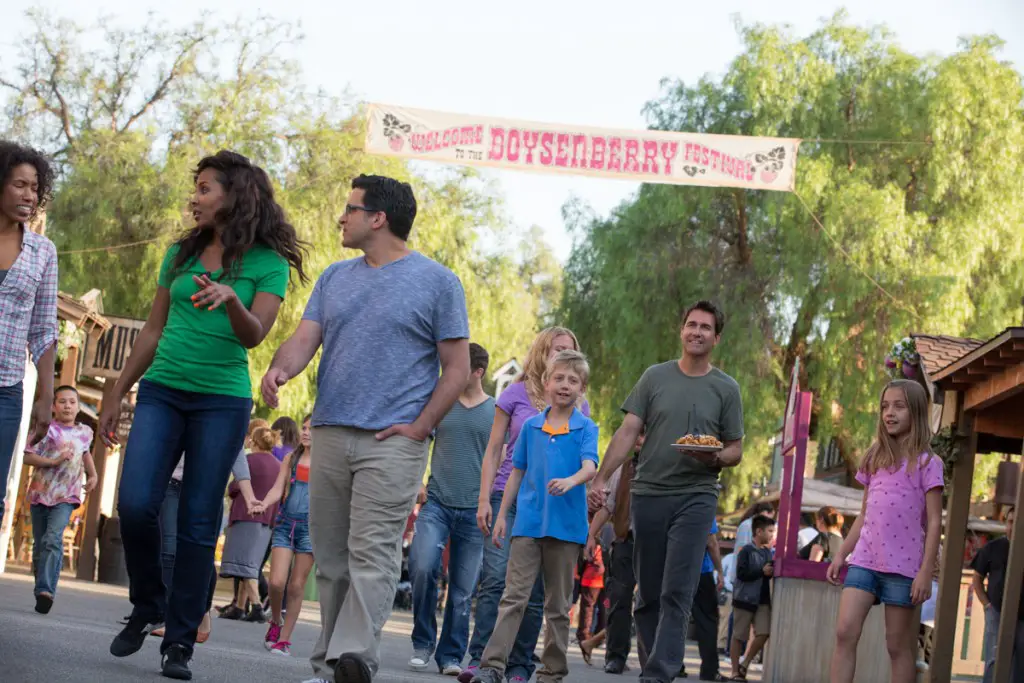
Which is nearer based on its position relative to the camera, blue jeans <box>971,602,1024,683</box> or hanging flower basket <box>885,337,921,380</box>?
blue jeans <box>971,602,1024,683</box>

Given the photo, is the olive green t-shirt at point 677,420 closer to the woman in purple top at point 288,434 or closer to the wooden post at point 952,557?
the wooden post at point 952,557

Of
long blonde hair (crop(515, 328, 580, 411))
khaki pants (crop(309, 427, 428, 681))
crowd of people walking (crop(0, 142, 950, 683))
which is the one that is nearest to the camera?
khaki pants (crop(309, 427, 428, 681))

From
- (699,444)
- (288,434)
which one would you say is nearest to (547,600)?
(699,444)

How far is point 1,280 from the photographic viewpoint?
6.29m

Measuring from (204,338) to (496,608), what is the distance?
378 centimetres

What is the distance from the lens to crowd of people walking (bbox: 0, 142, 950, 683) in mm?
5957

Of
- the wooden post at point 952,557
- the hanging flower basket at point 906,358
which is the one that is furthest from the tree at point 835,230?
the wooden post at point 952,557

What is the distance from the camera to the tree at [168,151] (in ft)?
87.0

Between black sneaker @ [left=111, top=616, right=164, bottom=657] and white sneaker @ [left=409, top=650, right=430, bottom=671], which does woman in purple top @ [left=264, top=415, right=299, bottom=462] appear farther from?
black sneaker @ [left=111, top=616, right=164, bottom=657]

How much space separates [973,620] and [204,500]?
1431cm

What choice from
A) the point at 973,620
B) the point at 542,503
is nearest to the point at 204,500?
the point at 542,503

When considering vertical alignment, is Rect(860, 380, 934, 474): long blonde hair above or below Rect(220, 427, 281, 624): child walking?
above

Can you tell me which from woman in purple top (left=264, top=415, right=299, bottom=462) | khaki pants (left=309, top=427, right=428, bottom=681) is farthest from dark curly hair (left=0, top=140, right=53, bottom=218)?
woman in purple top (left=264, top=415, right=299, bottom=462)

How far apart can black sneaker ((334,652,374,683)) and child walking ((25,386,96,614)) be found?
229 inches
